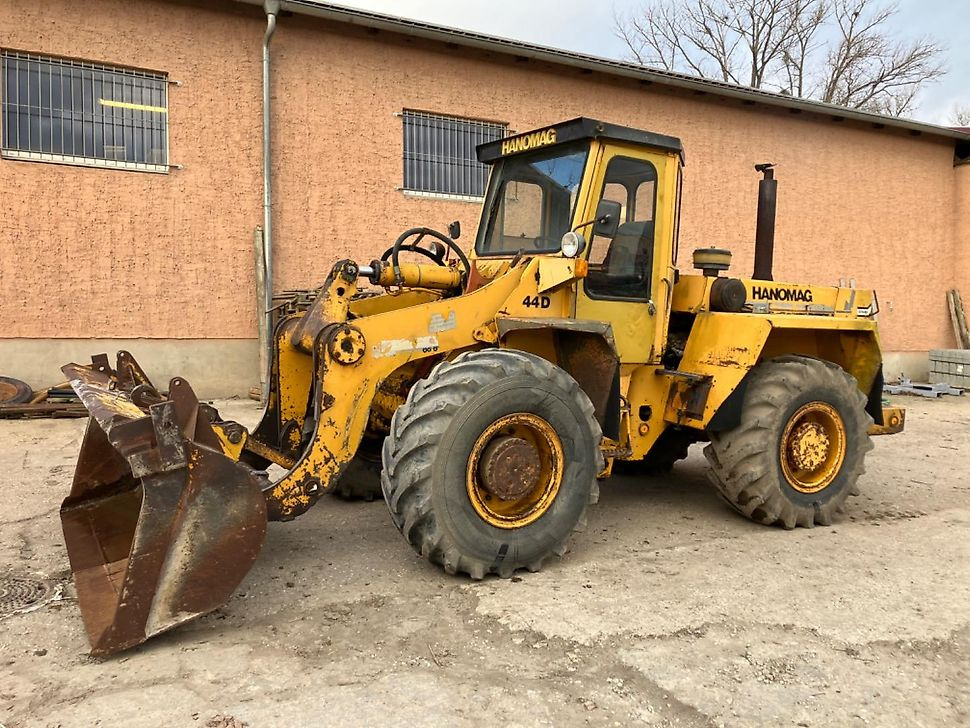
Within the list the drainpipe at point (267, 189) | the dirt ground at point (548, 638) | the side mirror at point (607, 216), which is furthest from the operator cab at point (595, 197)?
the drainpipe at point (267, 189)

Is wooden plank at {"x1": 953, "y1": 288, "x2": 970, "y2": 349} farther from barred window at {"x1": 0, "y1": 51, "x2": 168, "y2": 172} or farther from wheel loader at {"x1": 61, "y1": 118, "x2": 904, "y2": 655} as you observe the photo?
barred window at {"x1": 0, "y1": 51, "x2": 168, "y2": 172}

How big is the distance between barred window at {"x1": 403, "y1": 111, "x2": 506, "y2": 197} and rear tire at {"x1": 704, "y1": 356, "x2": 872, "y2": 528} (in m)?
7.50

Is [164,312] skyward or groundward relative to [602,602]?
skyward

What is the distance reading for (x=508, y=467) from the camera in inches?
157

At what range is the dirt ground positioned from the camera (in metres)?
2.73

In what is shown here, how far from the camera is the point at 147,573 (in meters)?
3.03

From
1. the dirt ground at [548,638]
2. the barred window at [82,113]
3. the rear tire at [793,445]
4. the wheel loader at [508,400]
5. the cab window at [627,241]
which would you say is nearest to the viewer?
the dirt ground at [548,638]

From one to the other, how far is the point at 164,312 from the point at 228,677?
840 cm

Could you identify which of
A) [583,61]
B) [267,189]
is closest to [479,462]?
[267,189]

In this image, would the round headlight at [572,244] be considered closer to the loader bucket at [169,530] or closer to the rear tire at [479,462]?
the rear tire at [479,462]

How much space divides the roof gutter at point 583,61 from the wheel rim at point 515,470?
869cm

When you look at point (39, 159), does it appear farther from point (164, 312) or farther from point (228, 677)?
point (228, 677)

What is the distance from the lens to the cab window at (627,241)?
4840 millimetres

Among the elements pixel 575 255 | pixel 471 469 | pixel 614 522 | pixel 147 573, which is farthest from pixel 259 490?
pixel 614 522
